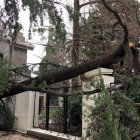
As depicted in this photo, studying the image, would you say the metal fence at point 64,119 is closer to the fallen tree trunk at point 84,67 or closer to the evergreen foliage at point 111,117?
the fallen tree trunk at point 84,67

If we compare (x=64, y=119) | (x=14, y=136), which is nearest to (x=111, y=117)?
(x=64, y=119)

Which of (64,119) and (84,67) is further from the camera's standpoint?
(64,119)

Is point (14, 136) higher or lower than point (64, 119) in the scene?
lower

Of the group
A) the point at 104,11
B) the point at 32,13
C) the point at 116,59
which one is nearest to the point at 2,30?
the point at 32,13

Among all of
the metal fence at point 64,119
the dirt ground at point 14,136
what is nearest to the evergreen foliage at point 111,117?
the metal fence at point 64,119

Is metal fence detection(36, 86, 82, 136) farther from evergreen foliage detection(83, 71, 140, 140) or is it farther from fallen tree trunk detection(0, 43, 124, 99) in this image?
evergreen foliage detection(83, 71, 140, 140)

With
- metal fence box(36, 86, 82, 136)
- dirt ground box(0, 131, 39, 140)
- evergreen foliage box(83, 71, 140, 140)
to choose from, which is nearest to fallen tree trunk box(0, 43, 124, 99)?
evergreen foliage box(83, 71, 140, 140)

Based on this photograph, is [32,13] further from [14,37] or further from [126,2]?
[126,2]

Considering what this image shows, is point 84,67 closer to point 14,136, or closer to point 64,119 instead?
point 64,119

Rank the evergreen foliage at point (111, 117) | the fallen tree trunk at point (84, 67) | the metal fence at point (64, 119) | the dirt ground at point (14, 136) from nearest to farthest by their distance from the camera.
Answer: the evergreen foliage at point (111, 117)
the fallen tree trunk at point (84, 67)
the metal fence at point (64, 119)
the dirt ground at point (14, 136)

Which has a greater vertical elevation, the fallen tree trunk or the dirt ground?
the fallen tree trunk

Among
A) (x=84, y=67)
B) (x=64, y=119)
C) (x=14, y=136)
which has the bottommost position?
(x=14, y=136)

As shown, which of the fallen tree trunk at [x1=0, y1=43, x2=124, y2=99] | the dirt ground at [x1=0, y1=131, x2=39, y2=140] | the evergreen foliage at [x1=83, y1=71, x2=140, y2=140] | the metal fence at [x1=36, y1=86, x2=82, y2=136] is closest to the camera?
the evergreen foliage at [x1=83, y1=71, x2=140, y2=140]

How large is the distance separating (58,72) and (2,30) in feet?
8.59
